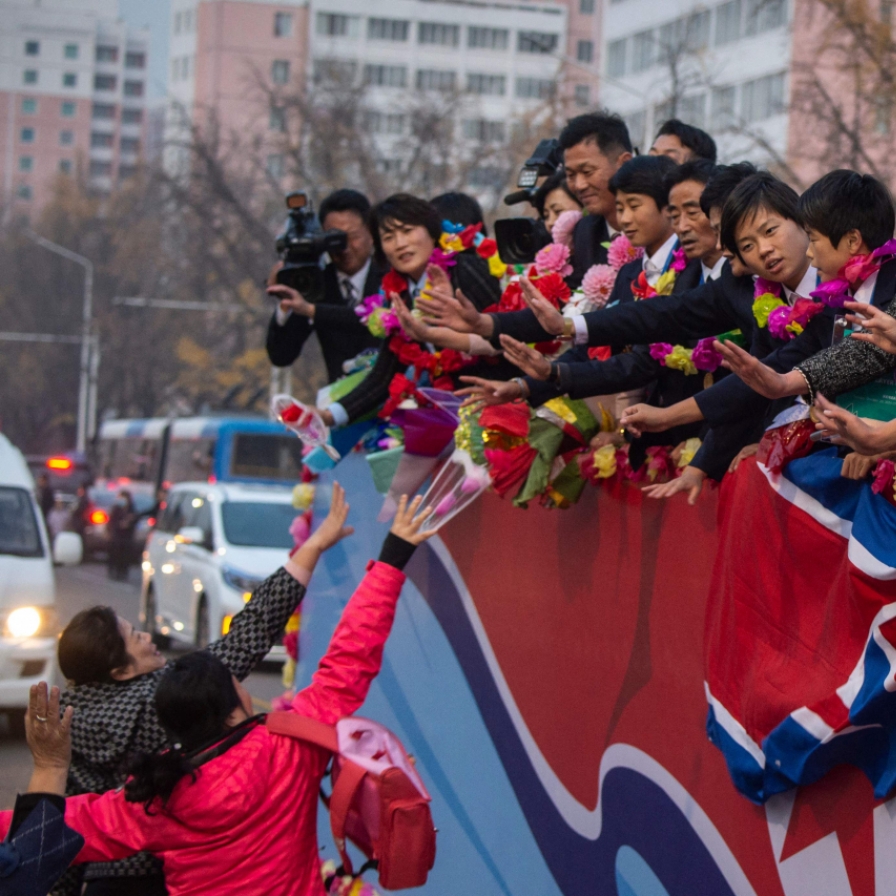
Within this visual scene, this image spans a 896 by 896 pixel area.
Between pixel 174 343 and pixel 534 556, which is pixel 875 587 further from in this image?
pixel 174 343

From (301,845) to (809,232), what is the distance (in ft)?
5.97

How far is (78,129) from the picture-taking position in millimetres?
114688

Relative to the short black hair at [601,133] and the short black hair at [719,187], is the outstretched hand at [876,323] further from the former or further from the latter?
the short black hair at [601,133]

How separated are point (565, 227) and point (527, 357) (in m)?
1.54

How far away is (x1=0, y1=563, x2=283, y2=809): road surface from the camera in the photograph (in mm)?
8711

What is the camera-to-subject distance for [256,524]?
15117 millimetres

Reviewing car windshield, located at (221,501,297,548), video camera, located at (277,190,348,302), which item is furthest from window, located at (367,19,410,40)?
video camera, located at (277,190,348,302)

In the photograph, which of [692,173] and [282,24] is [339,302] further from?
[282,24]

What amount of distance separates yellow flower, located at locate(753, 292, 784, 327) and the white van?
639 centimetres

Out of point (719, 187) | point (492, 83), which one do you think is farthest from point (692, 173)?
point (492, 83)

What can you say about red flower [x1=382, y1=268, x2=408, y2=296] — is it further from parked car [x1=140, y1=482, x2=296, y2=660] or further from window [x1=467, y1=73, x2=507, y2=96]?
window [x1=467, y1=73, x2=507, y2=96]

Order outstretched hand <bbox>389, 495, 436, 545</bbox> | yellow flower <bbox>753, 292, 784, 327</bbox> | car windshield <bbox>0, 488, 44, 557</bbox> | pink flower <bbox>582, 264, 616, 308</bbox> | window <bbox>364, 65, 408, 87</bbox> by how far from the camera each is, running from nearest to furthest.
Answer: yellow flower <bbox>753, 292, 784, 327</bbox>
outstretched hand <bbox>389, 495, 436, 545</bbox>
pink flower <bbox>582, 264, 616, 308</bbox>
car windshield <bbox>0, 488, 44, 557</bbox>
window <bbox>364, 65, 408, 87</bbox>

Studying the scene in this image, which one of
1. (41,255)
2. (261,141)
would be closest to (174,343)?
(41,255)

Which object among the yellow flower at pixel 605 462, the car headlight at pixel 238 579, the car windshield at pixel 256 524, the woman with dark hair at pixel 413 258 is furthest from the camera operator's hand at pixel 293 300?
the car windshield at pixel 256 524
